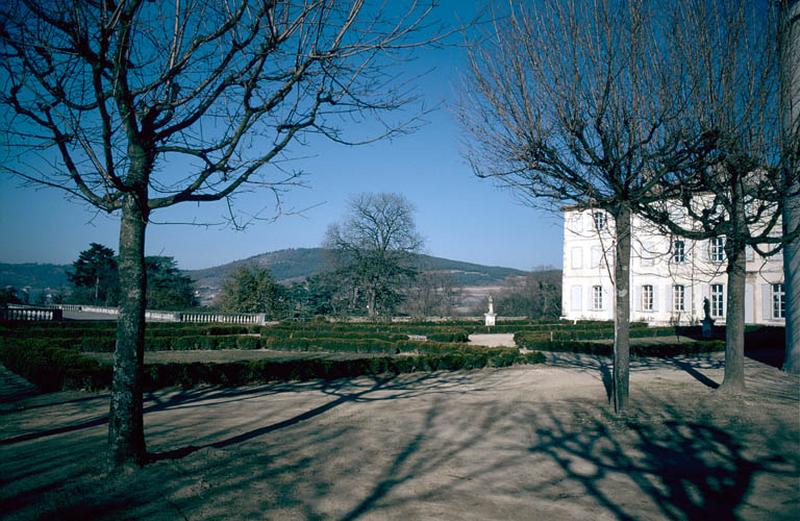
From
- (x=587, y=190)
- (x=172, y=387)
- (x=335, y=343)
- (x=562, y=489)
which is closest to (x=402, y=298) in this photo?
(x=335, y=343)

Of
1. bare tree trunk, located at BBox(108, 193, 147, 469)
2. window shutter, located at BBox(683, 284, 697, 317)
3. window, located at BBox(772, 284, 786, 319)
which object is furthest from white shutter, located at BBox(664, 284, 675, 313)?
bare tree trunk, located at BBox(108, 193, 147, 469)

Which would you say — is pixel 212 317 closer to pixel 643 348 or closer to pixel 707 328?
pixel 643 348

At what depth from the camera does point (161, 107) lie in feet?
15.4

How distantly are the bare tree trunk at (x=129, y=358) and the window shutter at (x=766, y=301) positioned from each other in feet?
107

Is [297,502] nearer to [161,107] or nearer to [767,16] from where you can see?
[161,107]

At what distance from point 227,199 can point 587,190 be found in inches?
198

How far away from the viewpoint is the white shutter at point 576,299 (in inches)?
1425

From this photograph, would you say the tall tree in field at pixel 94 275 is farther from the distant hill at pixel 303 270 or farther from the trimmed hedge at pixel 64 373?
the distant hill at pixel 303 270

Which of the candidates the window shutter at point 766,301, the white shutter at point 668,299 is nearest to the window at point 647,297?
the white shutter at point 668,299

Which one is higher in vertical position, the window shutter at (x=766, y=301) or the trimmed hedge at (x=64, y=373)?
the window shutter at (x=766, y=301)

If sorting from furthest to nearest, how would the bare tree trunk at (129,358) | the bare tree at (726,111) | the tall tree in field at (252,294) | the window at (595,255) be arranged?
the tall tree in field at (252,294), the window at (595,255), the bare tree at (726,111), the bare tree trunk at (129,358)

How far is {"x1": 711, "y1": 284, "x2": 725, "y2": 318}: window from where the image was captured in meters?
30.8

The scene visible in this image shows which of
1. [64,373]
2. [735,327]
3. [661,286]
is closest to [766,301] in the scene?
[661,286]

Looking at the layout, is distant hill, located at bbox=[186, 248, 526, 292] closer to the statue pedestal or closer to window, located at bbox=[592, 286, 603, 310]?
window, located at bbox=[592, 286, 603, 310]
